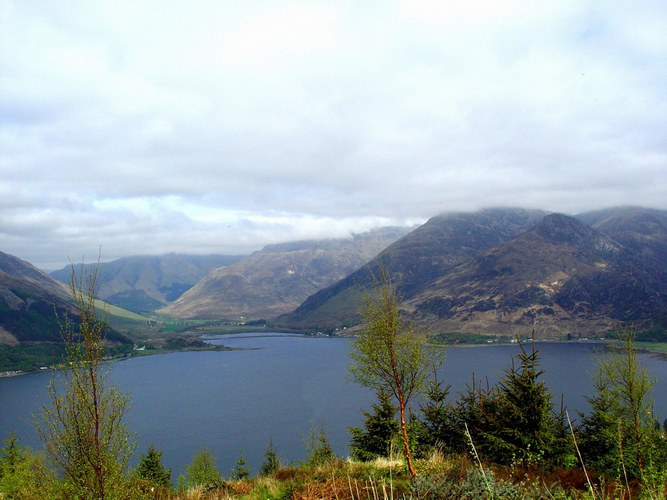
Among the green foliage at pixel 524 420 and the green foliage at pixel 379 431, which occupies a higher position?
the green foliage at pixel 524 420

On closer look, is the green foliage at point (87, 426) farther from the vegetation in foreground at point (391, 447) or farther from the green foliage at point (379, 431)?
the green foliage at point (379, 431)

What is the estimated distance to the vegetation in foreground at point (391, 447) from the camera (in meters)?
11.1

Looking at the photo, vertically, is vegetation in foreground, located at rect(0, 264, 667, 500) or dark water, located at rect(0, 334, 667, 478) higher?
vegetation in foreground, located at rect(0, 264, 667, 500)

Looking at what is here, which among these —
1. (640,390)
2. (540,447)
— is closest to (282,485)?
(540,447)

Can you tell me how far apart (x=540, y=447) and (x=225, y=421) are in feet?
348

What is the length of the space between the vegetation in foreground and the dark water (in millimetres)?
59523

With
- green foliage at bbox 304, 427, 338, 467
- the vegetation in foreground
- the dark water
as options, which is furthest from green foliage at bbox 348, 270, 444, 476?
the dark water

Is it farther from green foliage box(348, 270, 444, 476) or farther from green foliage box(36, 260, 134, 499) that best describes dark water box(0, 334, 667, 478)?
green foliage box(36, 260, 134, 499)

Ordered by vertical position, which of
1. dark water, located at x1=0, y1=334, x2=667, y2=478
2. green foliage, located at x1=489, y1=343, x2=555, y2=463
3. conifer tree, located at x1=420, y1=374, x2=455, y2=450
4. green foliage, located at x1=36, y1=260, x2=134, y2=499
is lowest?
dark water, located at x1=0, y1=334, x2=667, y2=478

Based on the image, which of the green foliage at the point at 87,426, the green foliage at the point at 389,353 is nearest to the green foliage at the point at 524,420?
the green foliage at the point at 389,353

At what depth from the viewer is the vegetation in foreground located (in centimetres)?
1112

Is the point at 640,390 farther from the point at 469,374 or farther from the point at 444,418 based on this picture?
the point at 469,374

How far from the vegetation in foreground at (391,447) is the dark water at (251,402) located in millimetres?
59523

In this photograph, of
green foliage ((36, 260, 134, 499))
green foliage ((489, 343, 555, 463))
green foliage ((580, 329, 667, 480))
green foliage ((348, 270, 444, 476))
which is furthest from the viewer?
green foliage ((580, 329, 667, 480))
